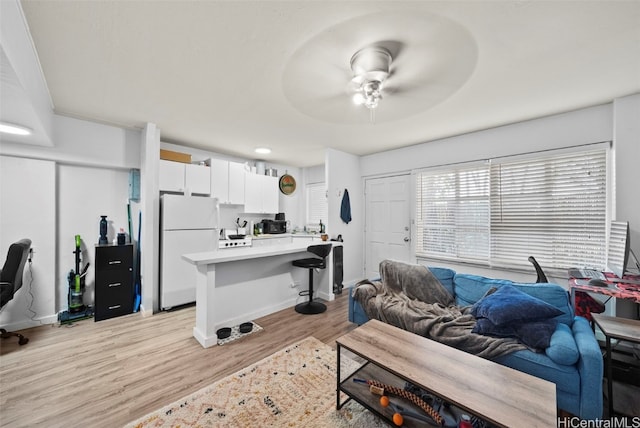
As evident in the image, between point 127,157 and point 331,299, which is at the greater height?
point 127,157

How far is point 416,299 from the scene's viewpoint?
2.71 m

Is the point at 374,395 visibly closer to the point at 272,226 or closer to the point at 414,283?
the point at 414,283

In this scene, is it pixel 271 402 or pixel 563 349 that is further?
pixel 271 402

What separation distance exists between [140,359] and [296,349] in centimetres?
145

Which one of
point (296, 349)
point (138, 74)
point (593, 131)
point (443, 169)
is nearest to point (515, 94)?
point (593, 131)

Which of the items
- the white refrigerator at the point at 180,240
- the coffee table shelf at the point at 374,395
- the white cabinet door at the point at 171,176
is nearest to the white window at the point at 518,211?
the coffee table shelf at the point at 374,395

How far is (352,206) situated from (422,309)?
8.47ft

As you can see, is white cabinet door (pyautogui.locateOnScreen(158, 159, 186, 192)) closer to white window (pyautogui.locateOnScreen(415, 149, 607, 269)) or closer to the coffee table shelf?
the coffee table shelf

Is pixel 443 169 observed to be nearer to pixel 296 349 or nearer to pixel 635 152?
pixel 635 152

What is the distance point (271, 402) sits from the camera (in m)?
1.75

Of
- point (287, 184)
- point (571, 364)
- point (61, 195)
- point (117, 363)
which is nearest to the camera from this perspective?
point (571, 364)

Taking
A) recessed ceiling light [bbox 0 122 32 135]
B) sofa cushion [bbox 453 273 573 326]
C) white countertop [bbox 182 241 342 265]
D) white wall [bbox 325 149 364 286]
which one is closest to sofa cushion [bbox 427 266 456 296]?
sofa cushion [bbox 453 273 573 326]

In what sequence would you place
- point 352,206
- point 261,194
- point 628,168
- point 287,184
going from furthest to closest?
point 287,184, point 261,194, point 352,206, point 628,168

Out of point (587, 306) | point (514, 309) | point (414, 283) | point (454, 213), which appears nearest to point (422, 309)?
point (414, 283)
